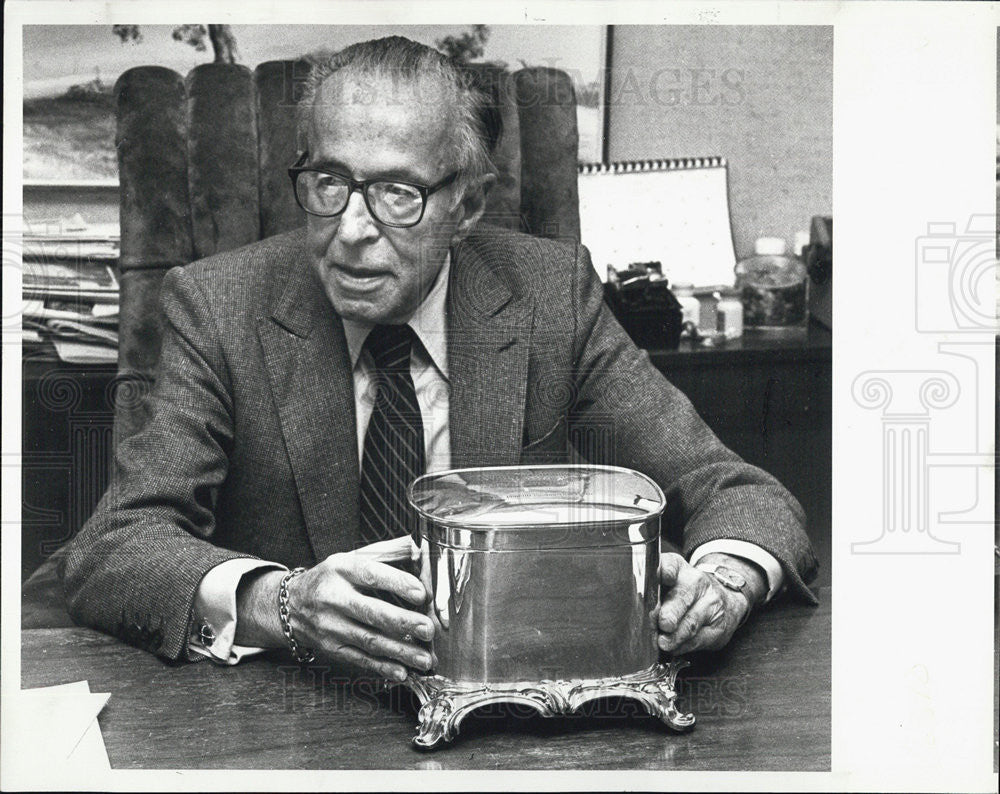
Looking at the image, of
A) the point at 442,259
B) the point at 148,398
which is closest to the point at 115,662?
the point at 148,398

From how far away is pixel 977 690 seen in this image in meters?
1.43

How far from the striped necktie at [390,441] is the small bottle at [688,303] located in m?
0.37

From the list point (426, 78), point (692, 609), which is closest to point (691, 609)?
point (692, 609)

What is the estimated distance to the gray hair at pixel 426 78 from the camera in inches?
55.0

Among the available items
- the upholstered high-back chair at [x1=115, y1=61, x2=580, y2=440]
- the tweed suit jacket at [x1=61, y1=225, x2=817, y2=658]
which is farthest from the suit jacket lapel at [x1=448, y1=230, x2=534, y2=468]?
the upholstered high-back chair at [x1=115, y1=61, x2=580, y2=440]

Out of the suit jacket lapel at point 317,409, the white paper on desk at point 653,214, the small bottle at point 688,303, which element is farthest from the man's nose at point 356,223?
the small bottle at point 688,303

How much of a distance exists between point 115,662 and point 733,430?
0.83m

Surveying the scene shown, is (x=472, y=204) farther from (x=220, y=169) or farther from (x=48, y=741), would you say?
(x=48, y=741)

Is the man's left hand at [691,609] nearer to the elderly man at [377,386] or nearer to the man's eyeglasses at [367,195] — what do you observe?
the elderly man at [377,386]

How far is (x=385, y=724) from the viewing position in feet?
3.92

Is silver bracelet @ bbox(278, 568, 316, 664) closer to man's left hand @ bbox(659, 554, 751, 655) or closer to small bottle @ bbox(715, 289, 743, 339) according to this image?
man's left hand @ bbox(659, 554, 751, 655)

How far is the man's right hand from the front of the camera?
3.88ft

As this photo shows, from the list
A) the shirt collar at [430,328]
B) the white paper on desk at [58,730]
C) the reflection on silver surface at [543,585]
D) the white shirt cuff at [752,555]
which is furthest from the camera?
the shirt collar at [430,328]

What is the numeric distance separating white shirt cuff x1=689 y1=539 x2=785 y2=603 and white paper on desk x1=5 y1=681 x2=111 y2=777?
28.7 inches
